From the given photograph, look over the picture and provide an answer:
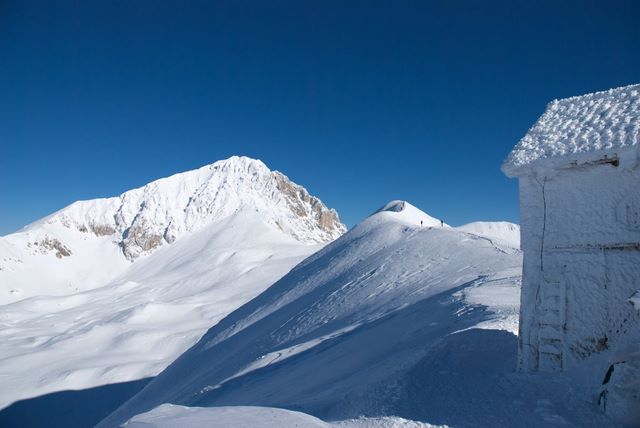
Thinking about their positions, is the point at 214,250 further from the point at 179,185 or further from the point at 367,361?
the point at 367,361

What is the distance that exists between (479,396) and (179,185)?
101 meters

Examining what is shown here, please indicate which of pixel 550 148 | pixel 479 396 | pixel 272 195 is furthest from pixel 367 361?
pixel 272 195

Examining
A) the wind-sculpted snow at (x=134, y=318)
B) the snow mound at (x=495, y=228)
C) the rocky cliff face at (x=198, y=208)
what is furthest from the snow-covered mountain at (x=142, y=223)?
the snow mound at (x=495, y=228)

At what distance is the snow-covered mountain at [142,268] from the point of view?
28.4m

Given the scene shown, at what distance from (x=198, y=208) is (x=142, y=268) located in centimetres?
2014

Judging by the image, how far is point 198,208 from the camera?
8956 cm

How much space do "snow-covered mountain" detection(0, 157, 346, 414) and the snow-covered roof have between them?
2440cm

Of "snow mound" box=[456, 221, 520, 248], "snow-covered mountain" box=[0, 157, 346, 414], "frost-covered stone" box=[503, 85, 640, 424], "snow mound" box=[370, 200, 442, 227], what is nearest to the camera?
"frost-covered stone" box=[503, 85, 640, 424]

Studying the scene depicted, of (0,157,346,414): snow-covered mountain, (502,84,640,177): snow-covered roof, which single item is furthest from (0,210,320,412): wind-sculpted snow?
(502,84,640,177): snow-covered roof

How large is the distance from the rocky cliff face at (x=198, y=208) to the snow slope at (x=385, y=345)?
60656 mm

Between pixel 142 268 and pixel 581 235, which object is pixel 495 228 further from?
pixel 142 268

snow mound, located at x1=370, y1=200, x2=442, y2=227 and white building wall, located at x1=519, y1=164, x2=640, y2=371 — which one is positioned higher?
snow mound, located at x1=370, y1=200, x2=442, y2=227

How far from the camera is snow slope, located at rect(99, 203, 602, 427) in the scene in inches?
200

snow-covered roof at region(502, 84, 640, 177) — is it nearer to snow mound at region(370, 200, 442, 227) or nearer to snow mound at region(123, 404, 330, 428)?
snow mound at region(123, 404, 330, 428)
